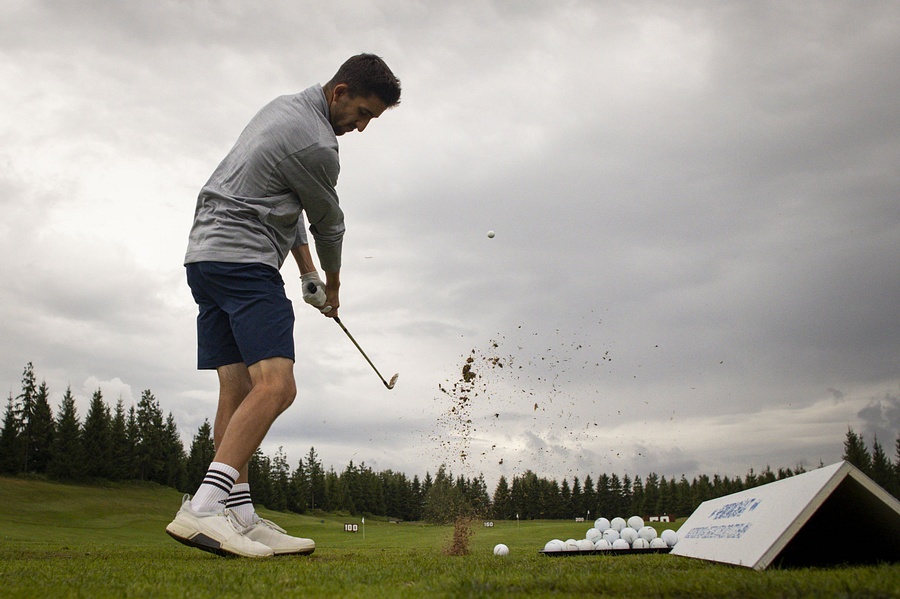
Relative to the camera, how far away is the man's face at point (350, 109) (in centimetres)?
462

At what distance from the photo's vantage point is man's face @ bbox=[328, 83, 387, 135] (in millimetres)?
4617

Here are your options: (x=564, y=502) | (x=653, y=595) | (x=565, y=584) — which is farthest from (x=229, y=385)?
(x=564, y=502)

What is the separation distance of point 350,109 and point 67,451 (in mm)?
88144

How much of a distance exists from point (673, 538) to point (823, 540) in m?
2.66

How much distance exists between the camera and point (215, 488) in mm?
3879

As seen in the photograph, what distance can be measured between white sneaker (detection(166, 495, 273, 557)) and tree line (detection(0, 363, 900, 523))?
5879cm

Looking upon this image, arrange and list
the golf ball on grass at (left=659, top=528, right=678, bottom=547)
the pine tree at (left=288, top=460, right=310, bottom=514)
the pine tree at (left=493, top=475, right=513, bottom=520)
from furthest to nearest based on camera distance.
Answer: the pine tree at (left=288, top=460, right=310, bottom=514)
the pine tree at (left=493, top=475, right=513, bottom=520)
the golf ball on grass at (left=659, top=528, right=678, bottom=547)

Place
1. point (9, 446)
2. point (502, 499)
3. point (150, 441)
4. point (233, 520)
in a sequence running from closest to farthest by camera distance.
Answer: point (233, 520) → point (502, 499) → point (9, 446) → point (150, 441)

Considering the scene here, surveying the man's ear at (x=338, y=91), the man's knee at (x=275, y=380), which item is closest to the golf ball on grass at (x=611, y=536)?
the man's knee at (x=275, y=380)

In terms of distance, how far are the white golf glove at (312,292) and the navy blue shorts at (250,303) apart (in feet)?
2.42

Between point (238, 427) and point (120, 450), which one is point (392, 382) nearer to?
point (238, 427)

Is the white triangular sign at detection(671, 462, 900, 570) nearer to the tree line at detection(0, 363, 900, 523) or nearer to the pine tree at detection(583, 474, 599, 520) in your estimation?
the tree line at detection(0, 363, 900, 523)

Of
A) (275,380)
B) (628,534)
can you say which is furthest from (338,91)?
(628,534)

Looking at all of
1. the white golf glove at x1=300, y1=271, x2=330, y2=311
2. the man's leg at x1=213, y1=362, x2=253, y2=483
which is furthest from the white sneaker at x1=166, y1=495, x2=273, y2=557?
the white golf glove at x1=300, y1=271, x2=330, y2=311
